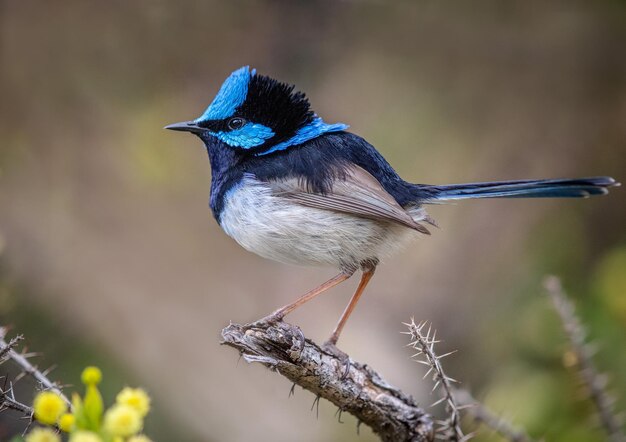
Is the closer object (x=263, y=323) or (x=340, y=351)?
(x=263, y=323)

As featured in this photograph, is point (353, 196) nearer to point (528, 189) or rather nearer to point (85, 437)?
point (528, 189)

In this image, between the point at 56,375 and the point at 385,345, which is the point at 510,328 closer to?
the point at 385,345

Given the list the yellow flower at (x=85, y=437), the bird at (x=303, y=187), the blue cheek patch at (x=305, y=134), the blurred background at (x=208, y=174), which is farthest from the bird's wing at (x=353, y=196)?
the blurred background at (x=208, y=174)

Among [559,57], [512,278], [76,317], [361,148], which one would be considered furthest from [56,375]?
[559,57]

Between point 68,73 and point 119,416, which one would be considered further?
point 68,73

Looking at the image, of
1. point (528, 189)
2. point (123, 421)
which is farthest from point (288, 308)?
point (123, 421)

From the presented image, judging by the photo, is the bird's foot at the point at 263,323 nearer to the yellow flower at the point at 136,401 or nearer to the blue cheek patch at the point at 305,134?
the blue cheek patch at the point at 305,134
